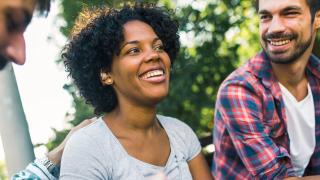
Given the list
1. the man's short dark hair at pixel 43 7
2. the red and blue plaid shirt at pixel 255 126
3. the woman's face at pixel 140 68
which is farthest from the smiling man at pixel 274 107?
the man's short dark hair at pixel 43 7

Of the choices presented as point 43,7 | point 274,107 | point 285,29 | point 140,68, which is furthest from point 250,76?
point 43,7

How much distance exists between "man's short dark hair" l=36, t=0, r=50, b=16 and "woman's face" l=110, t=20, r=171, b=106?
1.21 m

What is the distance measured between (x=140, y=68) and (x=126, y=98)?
16cm

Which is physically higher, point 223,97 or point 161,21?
point 161,21

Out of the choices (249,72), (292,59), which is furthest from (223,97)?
(292,59)

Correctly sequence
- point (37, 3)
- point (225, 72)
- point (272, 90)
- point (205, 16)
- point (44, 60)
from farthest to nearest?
point (225, 72), point (205, 16), point (44, 60), point (272, 90), point (37, 3)

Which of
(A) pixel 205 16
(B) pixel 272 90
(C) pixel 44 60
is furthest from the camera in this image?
(A) pixel 205 16

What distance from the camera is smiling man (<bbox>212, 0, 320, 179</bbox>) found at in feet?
9.18

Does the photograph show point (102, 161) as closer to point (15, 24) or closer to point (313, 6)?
point (15, 24)

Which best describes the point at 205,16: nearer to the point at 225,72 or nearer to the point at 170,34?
the point at 225,72

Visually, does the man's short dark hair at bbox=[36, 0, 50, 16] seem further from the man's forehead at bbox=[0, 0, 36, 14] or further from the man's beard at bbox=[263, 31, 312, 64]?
the man's beard at bbox=[263, 31, 312, 64]

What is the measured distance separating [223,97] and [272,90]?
0.82 ft

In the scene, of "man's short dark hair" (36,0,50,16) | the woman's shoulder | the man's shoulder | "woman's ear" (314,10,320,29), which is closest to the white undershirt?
the man's shoulder

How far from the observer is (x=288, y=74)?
9.68 feet
